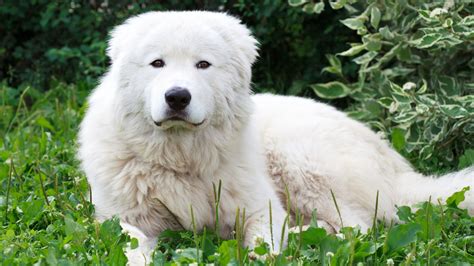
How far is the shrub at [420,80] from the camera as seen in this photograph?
15.3 ft

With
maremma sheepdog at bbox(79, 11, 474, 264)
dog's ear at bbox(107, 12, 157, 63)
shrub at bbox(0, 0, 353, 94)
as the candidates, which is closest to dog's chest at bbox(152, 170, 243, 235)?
maremma sheepdog at bbox(79, 11, 474, 264)

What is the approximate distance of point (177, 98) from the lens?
341 cm

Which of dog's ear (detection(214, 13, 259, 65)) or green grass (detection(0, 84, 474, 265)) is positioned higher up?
dog's ear (detection(214, 13, 259, 65))

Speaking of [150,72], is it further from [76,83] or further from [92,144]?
[76,83]

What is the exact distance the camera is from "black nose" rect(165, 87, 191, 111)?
3398 millimetres

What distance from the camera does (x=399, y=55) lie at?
521 cm

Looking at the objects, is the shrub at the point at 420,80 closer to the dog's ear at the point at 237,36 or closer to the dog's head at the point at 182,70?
the dog's ear at the point at 237,36

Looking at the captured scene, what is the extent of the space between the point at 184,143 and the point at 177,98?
39 cm

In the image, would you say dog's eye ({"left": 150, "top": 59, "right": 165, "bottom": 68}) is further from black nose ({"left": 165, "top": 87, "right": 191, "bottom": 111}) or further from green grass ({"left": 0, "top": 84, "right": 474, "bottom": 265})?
green grass ({"left": 0, "top": 84, "right": 474, "bottom": 265})

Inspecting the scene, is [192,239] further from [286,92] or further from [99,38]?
[99,38]

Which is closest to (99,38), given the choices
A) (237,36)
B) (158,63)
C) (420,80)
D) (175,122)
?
(420,80)

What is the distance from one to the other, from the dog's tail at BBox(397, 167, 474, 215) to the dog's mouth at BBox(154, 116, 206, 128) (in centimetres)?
130

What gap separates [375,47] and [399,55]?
0.73ft

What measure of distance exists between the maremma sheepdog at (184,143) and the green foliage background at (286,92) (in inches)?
5.7
